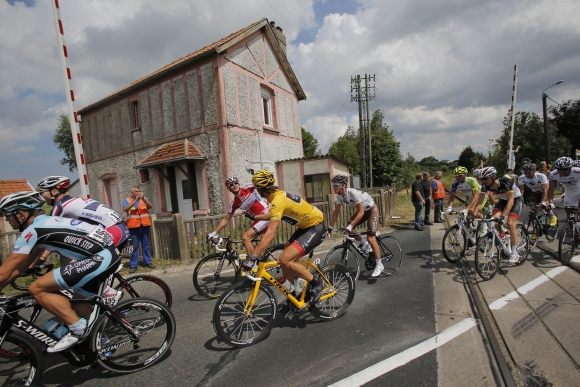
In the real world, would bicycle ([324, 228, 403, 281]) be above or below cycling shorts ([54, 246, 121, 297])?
below

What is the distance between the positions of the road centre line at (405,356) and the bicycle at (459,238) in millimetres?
2523

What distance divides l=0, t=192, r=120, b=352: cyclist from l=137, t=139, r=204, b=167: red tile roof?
29.9 feet

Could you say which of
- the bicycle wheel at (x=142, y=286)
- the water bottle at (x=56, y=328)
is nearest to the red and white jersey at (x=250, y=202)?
the bicycle wheel at (x=142, y=286)

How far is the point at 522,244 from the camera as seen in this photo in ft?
19.1

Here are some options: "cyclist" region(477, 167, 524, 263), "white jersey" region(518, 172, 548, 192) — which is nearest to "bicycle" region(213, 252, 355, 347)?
"cyclist" region(477, 167, 524, 263)

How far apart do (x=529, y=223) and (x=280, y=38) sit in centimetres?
1423

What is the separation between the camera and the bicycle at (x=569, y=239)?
5.50 m

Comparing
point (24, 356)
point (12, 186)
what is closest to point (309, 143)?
point (12, 186)

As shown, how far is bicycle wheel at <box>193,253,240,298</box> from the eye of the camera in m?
4.99

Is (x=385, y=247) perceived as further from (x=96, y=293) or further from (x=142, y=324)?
(x=96, y=293)

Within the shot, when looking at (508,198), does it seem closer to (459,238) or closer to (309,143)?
(459,238)

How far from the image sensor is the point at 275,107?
15.0 metres

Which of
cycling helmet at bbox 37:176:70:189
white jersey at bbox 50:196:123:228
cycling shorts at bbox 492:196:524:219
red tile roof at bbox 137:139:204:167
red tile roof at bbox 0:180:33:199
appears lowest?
cycling shorts at bbox 492:196:524:219

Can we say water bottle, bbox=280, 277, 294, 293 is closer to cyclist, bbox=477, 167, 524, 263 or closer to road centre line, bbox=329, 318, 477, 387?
road centre line, bbox=329, 318, 477, 387
